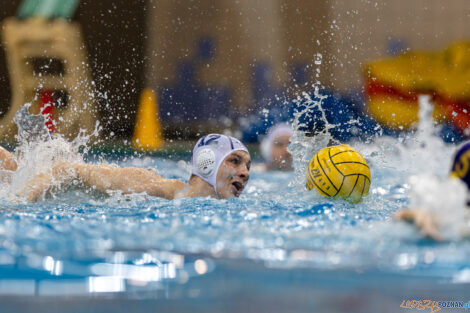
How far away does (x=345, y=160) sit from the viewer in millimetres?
3346

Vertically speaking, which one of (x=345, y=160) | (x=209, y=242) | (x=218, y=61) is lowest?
(x=209, y=242)

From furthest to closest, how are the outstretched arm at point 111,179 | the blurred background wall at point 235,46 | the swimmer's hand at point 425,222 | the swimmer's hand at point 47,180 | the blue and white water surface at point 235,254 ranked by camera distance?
the blurred background wall at point 235,46
the outstretched arm at point 111,179
the swimmer's hand at point 47,180
the swimmer's hand at point 425,222
the blue and white water surface at point 235,254

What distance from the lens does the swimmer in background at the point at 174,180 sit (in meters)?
3.44

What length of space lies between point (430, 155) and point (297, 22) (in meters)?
8.02

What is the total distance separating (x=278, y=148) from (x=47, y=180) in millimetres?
2991

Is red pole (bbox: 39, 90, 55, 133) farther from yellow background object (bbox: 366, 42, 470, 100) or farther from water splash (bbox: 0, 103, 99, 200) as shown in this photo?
yellow background object (bbox: 366, 42, 470, 100)

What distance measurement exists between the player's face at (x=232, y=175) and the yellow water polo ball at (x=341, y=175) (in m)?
0.45

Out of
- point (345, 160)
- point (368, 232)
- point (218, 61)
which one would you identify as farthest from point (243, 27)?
point (368, 232)

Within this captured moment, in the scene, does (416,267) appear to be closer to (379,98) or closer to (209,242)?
(209,242)

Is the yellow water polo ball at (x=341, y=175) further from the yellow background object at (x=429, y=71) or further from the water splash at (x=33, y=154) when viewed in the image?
the yellow background object at (x=429, y=71)

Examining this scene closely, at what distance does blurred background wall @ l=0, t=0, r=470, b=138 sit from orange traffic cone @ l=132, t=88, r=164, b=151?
0.45 m

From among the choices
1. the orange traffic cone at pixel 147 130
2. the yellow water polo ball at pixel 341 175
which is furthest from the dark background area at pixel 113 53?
the yellow water polo ball at pixel 341 175

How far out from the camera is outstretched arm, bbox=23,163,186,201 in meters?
3.42

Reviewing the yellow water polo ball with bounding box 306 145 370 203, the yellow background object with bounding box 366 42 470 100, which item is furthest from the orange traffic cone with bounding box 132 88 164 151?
the yellow water polo ball with bounding box 306 145 370 203
